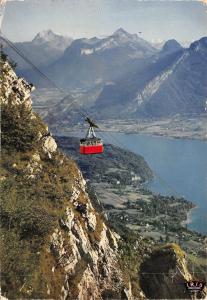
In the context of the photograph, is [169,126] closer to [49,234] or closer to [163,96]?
[163,96]

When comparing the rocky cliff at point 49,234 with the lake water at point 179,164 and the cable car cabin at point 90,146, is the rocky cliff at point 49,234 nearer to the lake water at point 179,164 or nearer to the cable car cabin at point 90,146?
the cable car cabin at point 90,146

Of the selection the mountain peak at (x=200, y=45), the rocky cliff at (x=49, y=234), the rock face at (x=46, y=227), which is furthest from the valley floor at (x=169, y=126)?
the rock face at (x=46, y=227)

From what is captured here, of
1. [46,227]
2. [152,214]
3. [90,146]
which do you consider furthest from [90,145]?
[152,214]

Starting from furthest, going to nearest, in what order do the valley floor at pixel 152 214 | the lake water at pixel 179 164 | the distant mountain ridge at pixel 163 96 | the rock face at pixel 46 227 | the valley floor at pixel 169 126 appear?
the distant mountain ridge at pixel 163 96 < the valley floor at pixel 169 126 < the lake water at pixel 179 164 < the valley floor at pixel 152 214 < the rock face at pixel 46 227

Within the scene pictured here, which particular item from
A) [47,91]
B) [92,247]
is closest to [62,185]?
[92,247]

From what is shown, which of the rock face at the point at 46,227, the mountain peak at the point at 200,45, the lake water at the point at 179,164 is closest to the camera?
the rock face at the point at 46,227

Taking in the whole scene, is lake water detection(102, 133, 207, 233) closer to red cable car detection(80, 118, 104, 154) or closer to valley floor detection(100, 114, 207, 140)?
valley floor detection(100, 114, 207, 140)

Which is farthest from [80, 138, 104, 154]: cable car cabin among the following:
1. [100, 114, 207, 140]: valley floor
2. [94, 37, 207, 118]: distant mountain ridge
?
[94, 37, 207, 118]: distant mountain ridge
